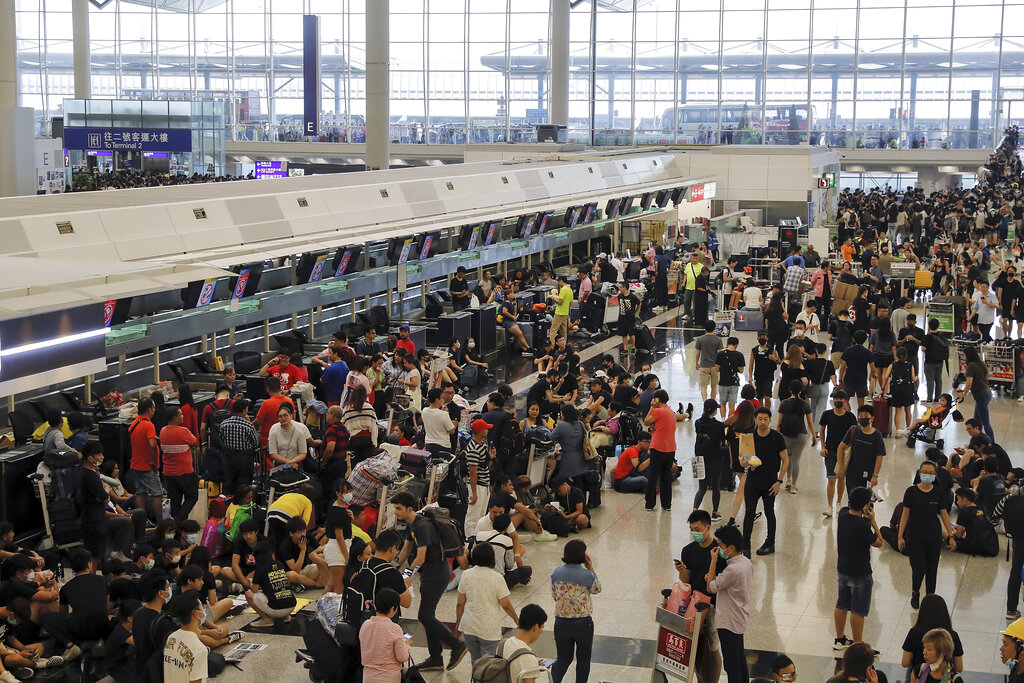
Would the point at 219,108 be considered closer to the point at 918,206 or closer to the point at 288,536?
the point at 918,206

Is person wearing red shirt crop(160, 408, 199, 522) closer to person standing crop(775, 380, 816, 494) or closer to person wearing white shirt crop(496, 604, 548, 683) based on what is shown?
person wearing white shirt crop(496, 604, 548, 683)

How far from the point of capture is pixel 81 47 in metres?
48.4

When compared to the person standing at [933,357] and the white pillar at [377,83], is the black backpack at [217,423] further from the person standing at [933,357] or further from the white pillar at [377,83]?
the white pillar at [377,83]

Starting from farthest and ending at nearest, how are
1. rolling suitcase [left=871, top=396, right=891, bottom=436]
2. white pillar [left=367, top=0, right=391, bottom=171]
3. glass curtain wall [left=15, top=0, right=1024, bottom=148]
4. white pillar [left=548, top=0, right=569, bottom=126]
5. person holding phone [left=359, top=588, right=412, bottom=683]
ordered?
1. glass curtain wall [left=15, top=0, right=1024, bottom=148]
2. white pillar [left=548, top=0, right=569, bottom=126]
3. white pillar [left=367, top=0, right=391, bottom=171]
4. rolling suitcase [left=871, top=396, right=891, bottom=436]
5. person holding phone [left=359, top=588, right=412, bottom=683]

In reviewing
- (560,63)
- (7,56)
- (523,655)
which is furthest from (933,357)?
(560,63)

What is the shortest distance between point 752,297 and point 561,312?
11.9 feet

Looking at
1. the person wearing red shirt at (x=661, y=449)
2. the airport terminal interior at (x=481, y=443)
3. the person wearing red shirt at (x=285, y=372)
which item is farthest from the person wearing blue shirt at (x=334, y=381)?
the person wearing red shirt at (x=661, y=449)

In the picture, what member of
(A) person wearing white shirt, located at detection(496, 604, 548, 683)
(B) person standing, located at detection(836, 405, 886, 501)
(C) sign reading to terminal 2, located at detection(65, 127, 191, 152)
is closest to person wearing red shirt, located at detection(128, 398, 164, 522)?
(A) person wearing white shirt, located at detection(496, 604, 548, 683)

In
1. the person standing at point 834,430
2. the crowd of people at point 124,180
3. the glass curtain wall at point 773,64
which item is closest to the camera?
the person standing at point 834,430

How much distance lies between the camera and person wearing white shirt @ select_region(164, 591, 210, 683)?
6.24 meters

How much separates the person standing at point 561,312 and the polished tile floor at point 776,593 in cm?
691

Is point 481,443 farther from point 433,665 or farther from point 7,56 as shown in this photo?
point 7,56

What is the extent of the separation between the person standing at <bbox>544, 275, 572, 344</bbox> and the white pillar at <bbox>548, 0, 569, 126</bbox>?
2621 cm

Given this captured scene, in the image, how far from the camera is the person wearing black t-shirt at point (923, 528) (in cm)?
865
